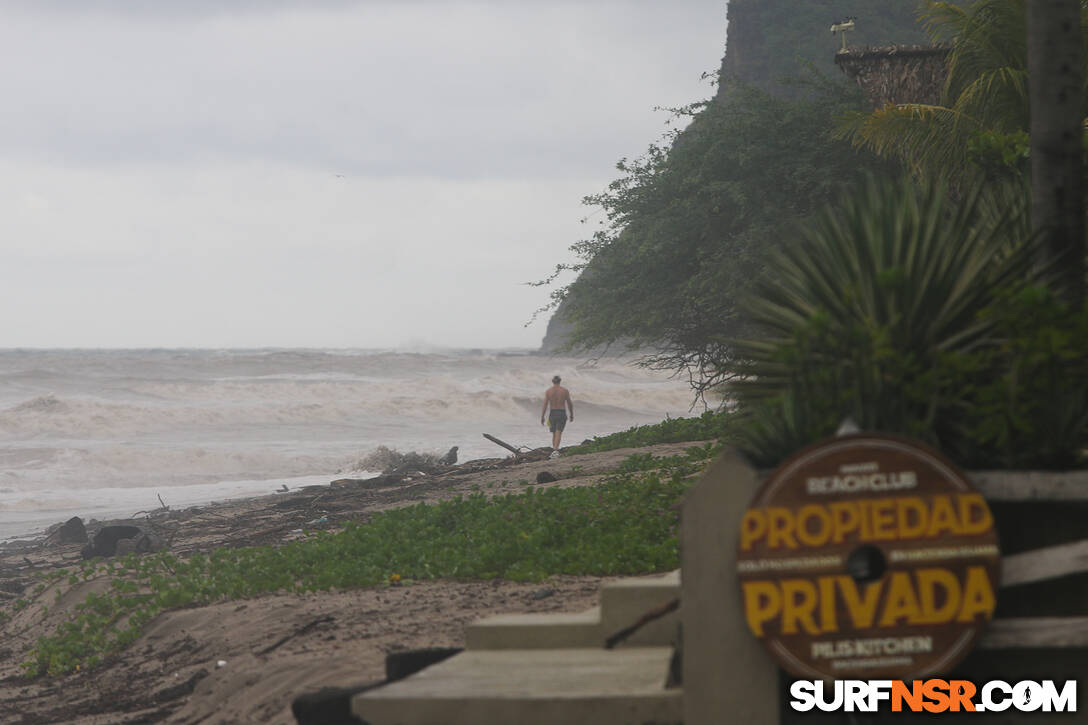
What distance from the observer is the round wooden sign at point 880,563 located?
364 cm

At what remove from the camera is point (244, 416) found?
48.1 m

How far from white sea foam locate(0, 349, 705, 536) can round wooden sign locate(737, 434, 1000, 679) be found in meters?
19.6

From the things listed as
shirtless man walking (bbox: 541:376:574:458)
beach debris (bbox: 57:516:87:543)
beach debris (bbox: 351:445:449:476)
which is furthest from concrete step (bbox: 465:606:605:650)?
shirtless man walking (bbox: 541:376:574:458)

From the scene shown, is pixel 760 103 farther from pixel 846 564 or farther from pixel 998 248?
pixel 846 564

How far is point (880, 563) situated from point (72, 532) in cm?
A: 1654

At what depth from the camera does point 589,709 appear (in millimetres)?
3982

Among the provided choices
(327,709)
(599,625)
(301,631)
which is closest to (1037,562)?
(599,625)

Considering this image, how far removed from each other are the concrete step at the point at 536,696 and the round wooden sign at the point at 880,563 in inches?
24.8

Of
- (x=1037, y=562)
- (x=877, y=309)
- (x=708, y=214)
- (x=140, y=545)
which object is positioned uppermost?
(x=708, y=214)

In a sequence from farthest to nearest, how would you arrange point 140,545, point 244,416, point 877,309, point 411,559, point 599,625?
1. point 244,416
2. point 140,545
3. point 411,559
4. point 599,625
5. point 877,309

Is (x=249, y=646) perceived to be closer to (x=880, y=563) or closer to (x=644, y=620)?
(x=644, y=620)

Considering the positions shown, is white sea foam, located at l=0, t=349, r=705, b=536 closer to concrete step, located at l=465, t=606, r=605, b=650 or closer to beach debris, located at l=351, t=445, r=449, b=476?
beach debris, located at l=351, t=445, r=449, b=476

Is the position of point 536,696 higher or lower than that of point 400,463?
higher

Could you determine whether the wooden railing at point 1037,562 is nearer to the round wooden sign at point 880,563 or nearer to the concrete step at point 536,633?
the round wooden sign at point 880,563
